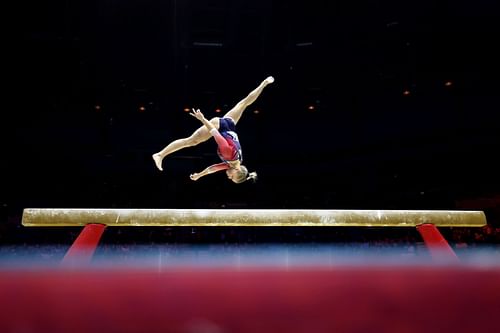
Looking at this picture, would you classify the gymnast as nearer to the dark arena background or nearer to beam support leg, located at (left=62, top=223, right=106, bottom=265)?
the dark arena background

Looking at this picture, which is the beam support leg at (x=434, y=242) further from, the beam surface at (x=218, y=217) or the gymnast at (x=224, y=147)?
the gymnast at (x=224, y=147)

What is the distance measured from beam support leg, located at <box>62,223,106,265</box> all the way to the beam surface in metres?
0.08

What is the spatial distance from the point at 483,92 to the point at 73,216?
394 inches

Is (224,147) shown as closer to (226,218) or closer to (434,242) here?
(226,218)

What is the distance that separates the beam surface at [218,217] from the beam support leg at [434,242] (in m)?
0.08

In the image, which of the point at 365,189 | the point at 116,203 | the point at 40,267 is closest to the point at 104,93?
the point at 116,203

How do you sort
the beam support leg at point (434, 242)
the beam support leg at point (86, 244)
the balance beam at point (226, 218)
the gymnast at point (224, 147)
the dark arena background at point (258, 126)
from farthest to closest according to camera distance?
the dark arena background at point (258, 126), the gymnast at point (224, 147), the balance beam at point (226, 218), the beam support leg at point (434, 242), the beam support leg at point (86, 244)

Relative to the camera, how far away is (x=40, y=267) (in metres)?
0.59

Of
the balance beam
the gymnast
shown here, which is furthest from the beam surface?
the gymnast

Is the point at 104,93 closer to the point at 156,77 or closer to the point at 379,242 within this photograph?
the point at 156,77

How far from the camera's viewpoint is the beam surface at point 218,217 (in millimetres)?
3556

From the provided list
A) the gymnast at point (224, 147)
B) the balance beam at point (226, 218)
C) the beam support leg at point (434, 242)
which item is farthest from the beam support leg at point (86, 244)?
the beam support leg at point (434, 242)

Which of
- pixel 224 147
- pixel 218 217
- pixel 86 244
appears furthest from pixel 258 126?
pixel 86 244

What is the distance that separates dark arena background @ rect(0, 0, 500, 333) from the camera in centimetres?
647
